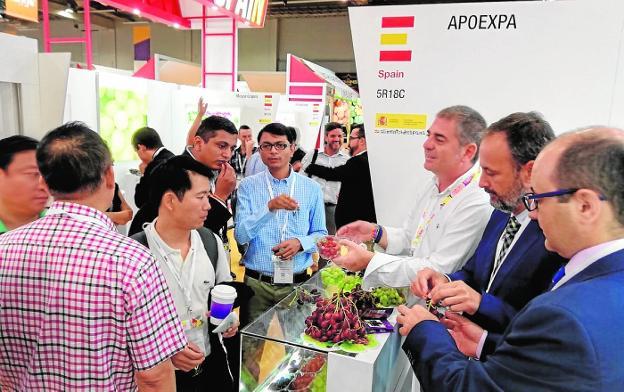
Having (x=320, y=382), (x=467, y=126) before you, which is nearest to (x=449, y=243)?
(x=467, y=126)

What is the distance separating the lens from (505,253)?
1723 millimetres

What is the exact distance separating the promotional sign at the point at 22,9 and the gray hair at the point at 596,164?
718 centimetres

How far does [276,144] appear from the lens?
3090 mm

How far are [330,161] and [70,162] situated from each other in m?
4.69

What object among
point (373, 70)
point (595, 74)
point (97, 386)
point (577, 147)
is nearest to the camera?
point (577, 147)

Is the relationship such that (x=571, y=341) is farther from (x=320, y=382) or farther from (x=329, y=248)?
(x=329, y=248)

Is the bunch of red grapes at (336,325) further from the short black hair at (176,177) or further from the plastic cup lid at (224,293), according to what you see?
the short black hair at (176,177)

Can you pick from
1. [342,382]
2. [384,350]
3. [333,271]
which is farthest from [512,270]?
Answer: [333,271]

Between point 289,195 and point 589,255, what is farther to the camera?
point 289,195

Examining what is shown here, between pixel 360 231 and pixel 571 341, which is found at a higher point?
pixel 571 341

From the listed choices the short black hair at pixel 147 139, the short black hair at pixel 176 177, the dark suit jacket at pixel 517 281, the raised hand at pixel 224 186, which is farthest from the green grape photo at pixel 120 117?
the dark suit jacket at pixel 517 281

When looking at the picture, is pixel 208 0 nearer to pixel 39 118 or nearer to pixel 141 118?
pixel 141 118

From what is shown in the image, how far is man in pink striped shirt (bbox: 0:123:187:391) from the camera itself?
1.28m

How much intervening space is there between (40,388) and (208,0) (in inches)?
267
